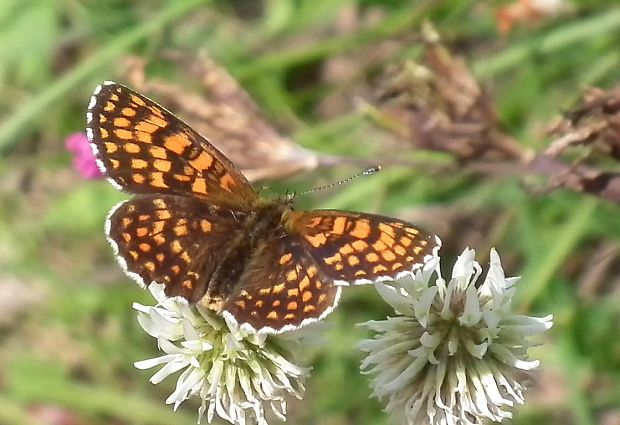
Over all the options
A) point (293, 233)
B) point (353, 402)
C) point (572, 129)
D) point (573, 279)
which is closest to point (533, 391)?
point (573, 279)

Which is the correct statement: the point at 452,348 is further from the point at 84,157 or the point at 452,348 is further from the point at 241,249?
the point at 84,157

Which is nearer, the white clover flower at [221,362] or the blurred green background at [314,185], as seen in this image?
the white clover flower at [221,362]

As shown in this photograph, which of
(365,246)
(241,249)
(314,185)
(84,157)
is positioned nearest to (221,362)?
(241,249)

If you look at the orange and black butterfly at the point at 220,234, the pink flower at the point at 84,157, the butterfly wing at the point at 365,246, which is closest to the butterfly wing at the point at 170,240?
the orange and black butterfly at the point at 220,234

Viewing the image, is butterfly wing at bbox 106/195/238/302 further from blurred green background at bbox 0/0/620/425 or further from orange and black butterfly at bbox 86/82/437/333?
blurred green background at bbox 0/0/620/425

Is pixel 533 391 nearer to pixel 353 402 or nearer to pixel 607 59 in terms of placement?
pixel 353 402

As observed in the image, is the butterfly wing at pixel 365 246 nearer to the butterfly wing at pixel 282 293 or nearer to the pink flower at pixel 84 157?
the butterfly wing at pixel 282 293

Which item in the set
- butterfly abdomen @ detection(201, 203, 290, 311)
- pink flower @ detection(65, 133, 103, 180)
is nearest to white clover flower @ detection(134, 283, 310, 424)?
butterfly abdomen @ detection(201, 203, 290, 311)
